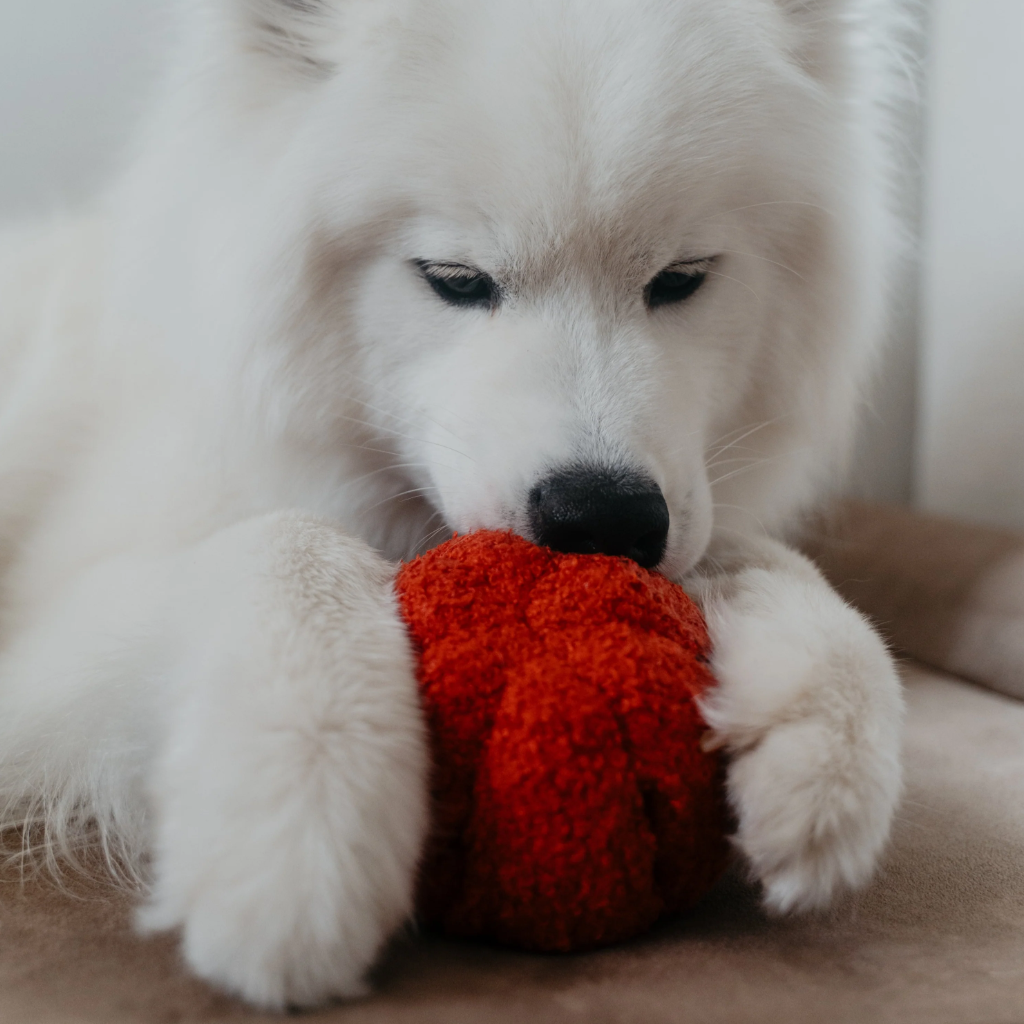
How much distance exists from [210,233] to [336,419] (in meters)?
0.32

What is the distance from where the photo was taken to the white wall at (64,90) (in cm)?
227

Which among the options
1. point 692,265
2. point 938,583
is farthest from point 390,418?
point 938,583

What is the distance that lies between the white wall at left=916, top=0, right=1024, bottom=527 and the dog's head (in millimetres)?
1138

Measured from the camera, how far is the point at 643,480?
1067mm

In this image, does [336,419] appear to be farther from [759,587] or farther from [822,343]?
[822,343]

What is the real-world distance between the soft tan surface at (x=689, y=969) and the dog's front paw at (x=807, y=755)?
7 cm

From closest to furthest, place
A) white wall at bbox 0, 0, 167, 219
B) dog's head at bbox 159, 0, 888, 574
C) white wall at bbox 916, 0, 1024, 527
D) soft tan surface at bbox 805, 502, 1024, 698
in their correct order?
dog's head at bbox 159, 0, 888, 574, soft tan surface at bbox 805, 502, 1024, 698, white wall at bbox 0, 0, 167, 219, white wall at bbox 916, 0, 1024, 527

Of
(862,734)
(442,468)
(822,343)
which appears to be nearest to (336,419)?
(442,468)

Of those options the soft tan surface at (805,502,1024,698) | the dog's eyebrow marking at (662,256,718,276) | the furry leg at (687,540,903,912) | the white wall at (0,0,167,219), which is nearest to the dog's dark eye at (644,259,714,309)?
the dog's eyebrow marking at (662,256,718,276)

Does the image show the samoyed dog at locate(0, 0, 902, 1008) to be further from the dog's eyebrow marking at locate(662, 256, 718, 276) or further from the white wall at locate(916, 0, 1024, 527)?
the white wall at locate(916, 0, 1024, 527)

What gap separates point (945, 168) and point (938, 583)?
1218 mm

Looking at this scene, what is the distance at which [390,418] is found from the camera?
138cm

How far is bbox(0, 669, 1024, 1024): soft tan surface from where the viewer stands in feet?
2.35

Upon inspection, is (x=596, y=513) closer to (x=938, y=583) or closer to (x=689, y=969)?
(x=689, y=969)
